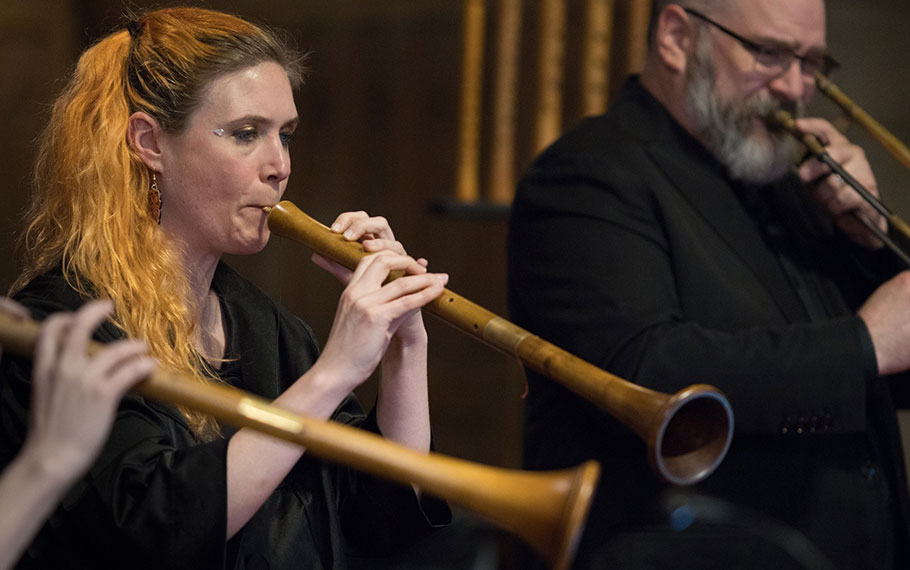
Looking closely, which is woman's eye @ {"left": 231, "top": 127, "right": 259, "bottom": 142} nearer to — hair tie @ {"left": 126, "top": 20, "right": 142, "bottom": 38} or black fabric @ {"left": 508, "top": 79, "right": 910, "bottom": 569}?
hair tie @ {"left": 126, "top": 20, "right": 142, "bottom": 38}

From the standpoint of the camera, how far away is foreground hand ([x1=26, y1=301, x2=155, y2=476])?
126 centimetres

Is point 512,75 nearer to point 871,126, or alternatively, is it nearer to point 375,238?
point 871,126

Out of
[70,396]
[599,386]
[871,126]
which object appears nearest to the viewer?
[70,396]

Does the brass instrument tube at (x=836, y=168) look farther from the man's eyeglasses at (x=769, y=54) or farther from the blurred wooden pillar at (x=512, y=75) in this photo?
the blurred wooden pillar at (x=512, y=75)

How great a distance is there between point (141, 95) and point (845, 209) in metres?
1.71

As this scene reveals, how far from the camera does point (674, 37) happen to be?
275 centimetres

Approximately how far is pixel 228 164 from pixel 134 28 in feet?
1.14

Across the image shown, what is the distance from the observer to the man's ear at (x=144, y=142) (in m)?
1.96

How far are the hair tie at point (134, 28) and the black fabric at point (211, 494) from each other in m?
0.46

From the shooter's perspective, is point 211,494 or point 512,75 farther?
point 512,75

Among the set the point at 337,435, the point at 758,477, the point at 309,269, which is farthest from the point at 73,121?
the point at 309,269

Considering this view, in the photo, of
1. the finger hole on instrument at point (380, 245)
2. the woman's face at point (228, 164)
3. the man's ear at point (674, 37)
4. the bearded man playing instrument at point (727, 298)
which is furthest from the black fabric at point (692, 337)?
the woman's face at point (228, 164)

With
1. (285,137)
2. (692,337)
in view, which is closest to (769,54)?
(692,337)

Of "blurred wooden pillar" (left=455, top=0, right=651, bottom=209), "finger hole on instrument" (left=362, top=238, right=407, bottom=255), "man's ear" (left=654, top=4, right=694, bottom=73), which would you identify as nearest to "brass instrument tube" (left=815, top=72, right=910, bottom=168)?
"man's ear" (left=654, top=4, right=694, bottom=73)
